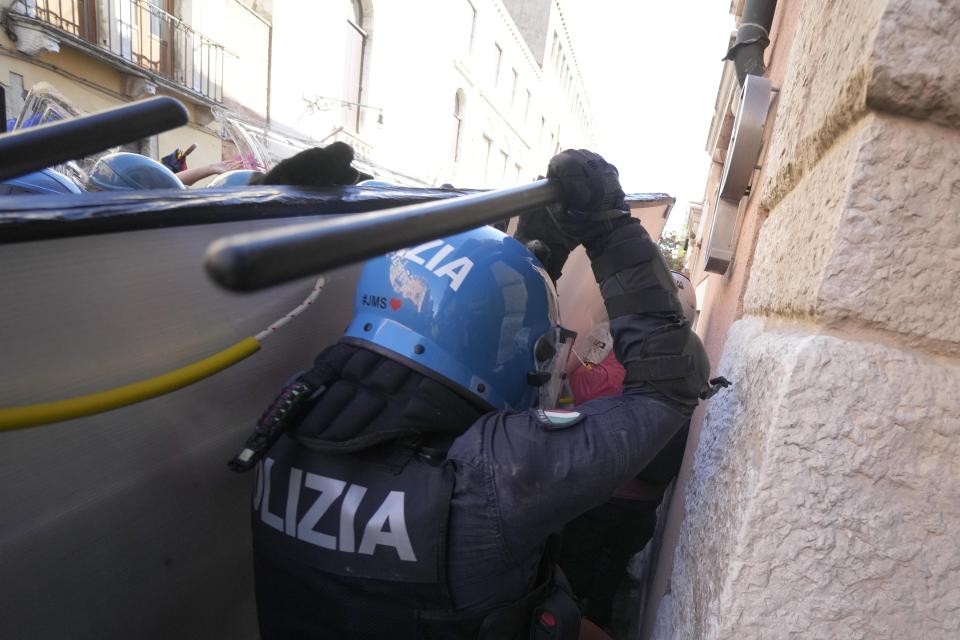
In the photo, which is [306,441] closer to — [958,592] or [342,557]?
[342,557]

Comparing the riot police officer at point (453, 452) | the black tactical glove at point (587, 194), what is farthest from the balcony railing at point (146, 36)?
the black tactical glove at point (587, 194)

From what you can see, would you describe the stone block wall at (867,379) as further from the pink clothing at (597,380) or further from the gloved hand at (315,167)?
the pink clothing at (597,380)

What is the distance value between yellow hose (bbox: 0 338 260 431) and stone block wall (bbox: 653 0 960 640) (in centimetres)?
101

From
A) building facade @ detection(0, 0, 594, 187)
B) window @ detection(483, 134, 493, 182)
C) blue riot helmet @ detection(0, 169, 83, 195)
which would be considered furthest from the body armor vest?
window @ detection(483, 134, 493, 182)

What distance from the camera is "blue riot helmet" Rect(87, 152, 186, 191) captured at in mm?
2564

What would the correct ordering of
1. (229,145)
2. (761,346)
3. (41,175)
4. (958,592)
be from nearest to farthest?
(958,592), (761,346), (41,175), (229,145)

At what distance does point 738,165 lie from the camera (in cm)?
150

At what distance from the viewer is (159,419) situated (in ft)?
3.82

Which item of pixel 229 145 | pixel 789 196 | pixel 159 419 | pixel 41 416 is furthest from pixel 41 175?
pixel 229 145

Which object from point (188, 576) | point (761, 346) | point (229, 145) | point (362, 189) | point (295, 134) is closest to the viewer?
point (761, 346)

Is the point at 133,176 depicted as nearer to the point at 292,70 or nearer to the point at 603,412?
the point at 603,412

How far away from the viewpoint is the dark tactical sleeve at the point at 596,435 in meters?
1.02

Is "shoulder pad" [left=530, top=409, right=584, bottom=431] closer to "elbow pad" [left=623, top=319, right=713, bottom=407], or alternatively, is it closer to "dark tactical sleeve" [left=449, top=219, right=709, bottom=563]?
"dark tactical sleeve" [left=449, top=219, right=709, bottom=563]

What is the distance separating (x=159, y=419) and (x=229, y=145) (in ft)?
35.1
